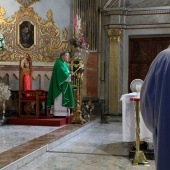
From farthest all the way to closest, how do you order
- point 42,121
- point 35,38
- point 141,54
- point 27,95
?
1. point 141,54
2. point 35,38
3. point 27,95
4. point 42,121

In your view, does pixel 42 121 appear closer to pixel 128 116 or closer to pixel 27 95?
pixel 27 95

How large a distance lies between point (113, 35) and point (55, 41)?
1.66 meters

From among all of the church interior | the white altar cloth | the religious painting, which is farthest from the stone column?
the white altar cloth

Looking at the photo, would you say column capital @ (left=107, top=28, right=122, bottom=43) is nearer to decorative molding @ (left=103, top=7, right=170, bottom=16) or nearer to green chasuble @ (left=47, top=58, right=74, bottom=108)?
decorative molding @ (left=103, top=7, right=170, bottom=16)

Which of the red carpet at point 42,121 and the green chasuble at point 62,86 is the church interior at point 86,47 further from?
the green chasuble at point 62,86

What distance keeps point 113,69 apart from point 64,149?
Result: 4612 mm

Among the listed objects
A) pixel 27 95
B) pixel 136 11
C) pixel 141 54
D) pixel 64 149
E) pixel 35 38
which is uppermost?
pixel 136 11

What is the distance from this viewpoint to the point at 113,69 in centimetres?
982

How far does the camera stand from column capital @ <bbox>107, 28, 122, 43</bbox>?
970cm

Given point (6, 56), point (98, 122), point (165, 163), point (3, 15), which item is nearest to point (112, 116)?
point (98, 122)

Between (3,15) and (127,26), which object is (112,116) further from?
(3,15)

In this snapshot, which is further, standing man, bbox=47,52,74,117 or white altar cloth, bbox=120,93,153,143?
standing man, bbox=47,52,74,117

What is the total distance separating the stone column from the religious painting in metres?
2.16

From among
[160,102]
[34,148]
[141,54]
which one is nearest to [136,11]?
[141,54]
